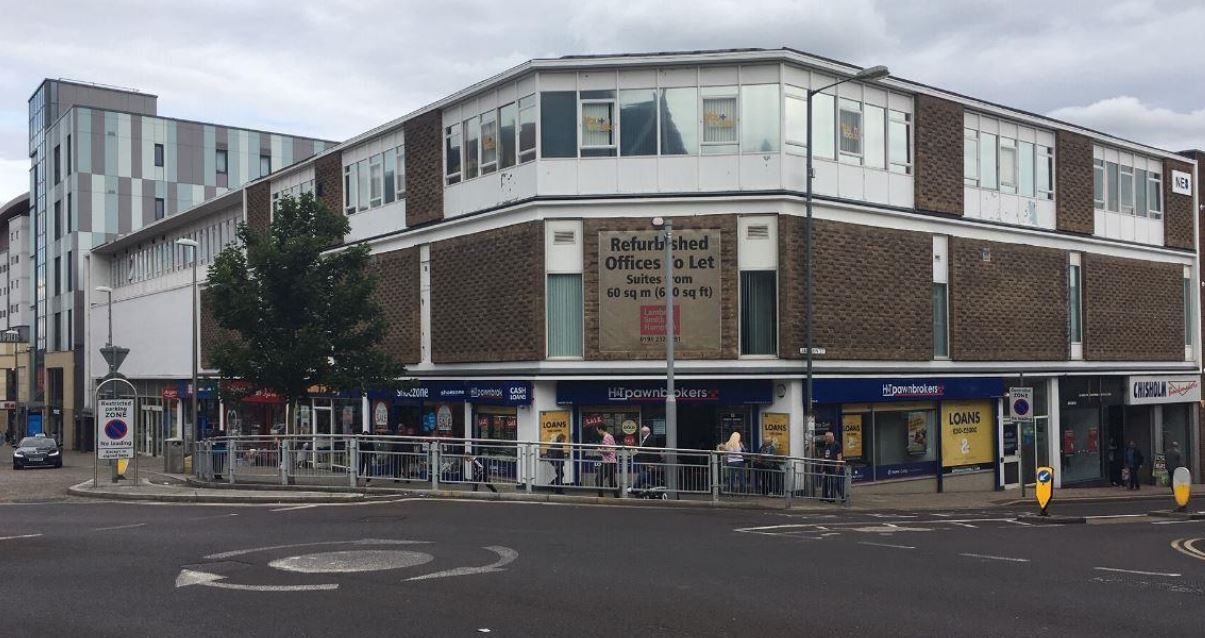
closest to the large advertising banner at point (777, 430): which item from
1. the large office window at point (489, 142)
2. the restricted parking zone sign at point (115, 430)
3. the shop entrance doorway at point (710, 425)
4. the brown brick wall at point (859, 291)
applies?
the shop entrance doorway at point (710, 425)

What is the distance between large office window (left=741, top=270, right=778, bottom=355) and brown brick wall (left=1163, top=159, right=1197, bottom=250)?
19167mm

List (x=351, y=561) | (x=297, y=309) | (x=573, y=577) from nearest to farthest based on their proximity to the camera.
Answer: (x=573, y=577)
(x=351, y=561)
(x=297, y=309)

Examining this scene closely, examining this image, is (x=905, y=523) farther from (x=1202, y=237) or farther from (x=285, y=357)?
(x=1202, y=237)

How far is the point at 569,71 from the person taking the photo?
25.7 metres

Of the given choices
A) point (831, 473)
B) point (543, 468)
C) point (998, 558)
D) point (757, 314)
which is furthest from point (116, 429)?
point (998, 558)

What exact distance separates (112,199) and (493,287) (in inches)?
1893

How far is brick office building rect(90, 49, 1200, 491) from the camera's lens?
25.2 meters

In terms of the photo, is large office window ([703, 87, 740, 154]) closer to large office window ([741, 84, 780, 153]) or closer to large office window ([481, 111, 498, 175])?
large office window ([741, 84, 780, 153])

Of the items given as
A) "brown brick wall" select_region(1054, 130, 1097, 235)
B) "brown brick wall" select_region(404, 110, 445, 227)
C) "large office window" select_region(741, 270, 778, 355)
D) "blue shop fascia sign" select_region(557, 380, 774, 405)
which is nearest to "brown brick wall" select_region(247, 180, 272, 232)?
"brown brick wall" select_region(404, 110, 445, 227)

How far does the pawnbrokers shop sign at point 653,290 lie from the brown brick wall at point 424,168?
21.3 ft

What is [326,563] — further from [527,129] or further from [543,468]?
[527,129]

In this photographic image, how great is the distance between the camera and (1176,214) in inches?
1465

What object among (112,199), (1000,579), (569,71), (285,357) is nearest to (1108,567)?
(1000,579)

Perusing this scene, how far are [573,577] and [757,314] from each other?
1507cm
